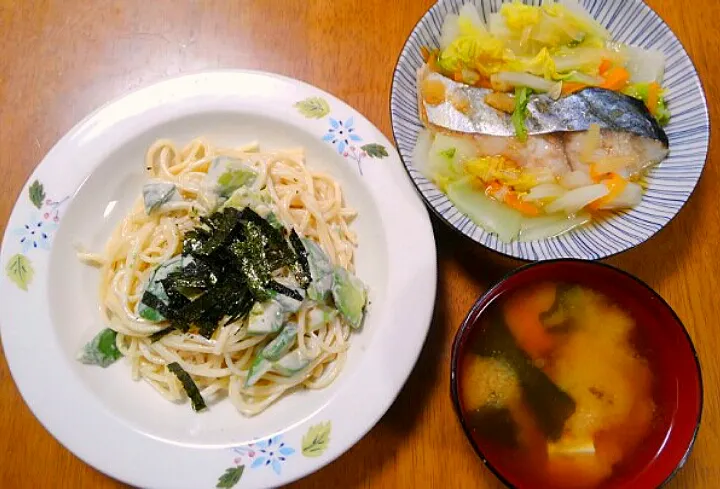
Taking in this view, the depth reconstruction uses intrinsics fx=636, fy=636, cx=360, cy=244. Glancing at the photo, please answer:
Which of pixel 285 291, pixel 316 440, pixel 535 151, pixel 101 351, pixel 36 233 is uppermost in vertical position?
pixel 535 151

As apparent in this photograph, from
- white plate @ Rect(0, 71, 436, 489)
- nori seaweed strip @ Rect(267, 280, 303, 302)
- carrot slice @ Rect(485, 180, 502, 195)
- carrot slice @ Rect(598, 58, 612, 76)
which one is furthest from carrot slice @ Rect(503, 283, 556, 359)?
carrot slice @ Rect(598, 58, 612, 76)

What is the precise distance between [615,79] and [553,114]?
28 centimetres

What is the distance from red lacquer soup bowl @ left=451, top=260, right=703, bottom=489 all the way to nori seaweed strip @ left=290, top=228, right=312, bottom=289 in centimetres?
52

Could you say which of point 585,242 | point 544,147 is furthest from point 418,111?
point 585,242

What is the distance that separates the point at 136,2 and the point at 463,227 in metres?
1.61

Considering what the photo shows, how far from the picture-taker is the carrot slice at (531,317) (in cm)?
175

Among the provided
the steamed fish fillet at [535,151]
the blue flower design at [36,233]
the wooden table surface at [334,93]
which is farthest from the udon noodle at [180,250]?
the steamed fish fillet at [535,151]

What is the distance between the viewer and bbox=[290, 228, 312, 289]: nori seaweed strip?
1954 mm

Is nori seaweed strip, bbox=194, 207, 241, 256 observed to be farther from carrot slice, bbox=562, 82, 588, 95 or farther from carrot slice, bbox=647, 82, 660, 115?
carrot slice, bbox=647, 82, 660, 115

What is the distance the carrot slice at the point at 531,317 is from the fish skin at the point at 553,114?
1.85 ft

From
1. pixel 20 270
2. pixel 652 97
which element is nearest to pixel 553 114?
pixel 652 97

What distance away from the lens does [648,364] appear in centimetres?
174

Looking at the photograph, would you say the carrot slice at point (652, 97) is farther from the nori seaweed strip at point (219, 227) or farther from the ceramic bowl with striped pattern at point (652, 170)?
the nori seaweed strip at point (219, 227)

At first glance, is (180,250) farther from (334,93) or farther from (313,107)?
(334,93)
